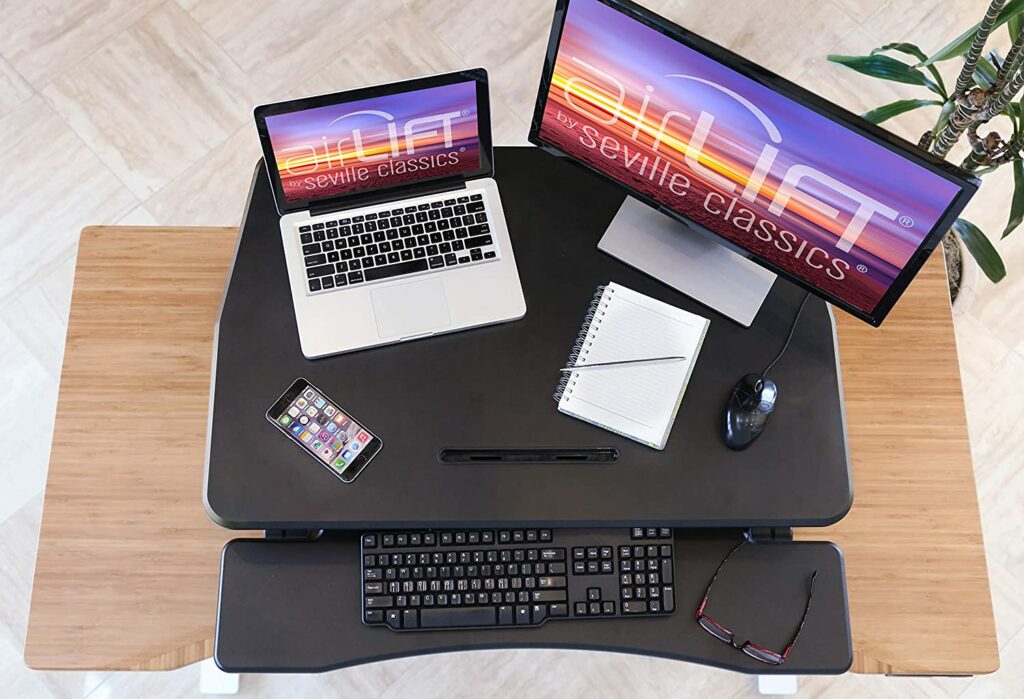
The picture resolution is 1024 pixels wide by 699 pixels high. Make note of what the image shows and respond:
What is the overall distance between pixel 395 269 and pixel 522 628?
579 mm

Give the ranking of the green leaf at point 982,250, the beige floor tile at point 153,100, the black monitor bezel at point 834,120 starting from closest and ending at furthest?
the black monitor bezel at point 834,120 → the green leaf at point 982,250 → the beige floor tile at point 153,100

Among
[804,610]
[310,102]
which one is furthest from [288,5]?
[804,610]

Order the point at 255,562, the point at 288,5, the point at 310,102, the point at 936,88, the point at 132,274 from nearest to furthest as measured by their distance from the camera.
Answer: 1. the point at 310,102
2. the point at 255,562
3. the point at 132,274
4. the point at 936,88
5. the point at 288,5

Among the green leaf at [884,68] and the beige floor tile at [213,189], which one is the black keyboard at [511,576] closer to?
the green leaf at [884,68]

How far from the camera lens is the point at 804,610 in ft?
4.56

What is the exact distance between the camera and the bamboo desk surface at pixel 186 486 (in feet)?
4.74

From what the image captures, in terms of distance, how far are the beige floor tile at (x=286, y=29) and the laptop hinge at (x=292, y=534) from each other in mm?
1450

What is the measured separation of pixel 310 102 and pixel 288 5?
4.62 ft

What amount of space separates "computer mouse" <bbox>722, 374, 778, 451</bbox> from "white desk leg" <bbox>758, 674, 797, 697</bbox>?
0.92 metres

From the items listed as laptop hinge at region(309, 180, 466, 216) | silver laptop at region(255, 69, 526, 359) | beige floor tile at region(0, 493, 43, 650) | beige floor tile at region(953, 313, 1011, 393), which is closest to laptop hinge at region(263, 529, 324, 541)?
silver laptop at region(255, 69, 526, 359)

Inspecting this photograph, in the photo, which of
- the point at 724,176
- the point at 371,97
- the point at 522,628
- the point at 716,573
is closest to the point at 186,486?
the point at 522,628

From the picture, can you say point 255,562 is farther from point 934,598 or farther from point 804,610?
point 934,598

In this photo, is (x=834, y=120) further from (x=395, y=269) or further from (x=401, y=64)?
(x=401, y=64)

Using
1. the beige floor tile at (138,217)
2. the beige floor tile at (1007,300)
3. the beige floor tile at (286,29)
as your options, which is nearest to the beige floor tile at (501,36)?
the beige floor tile at (286,29)
